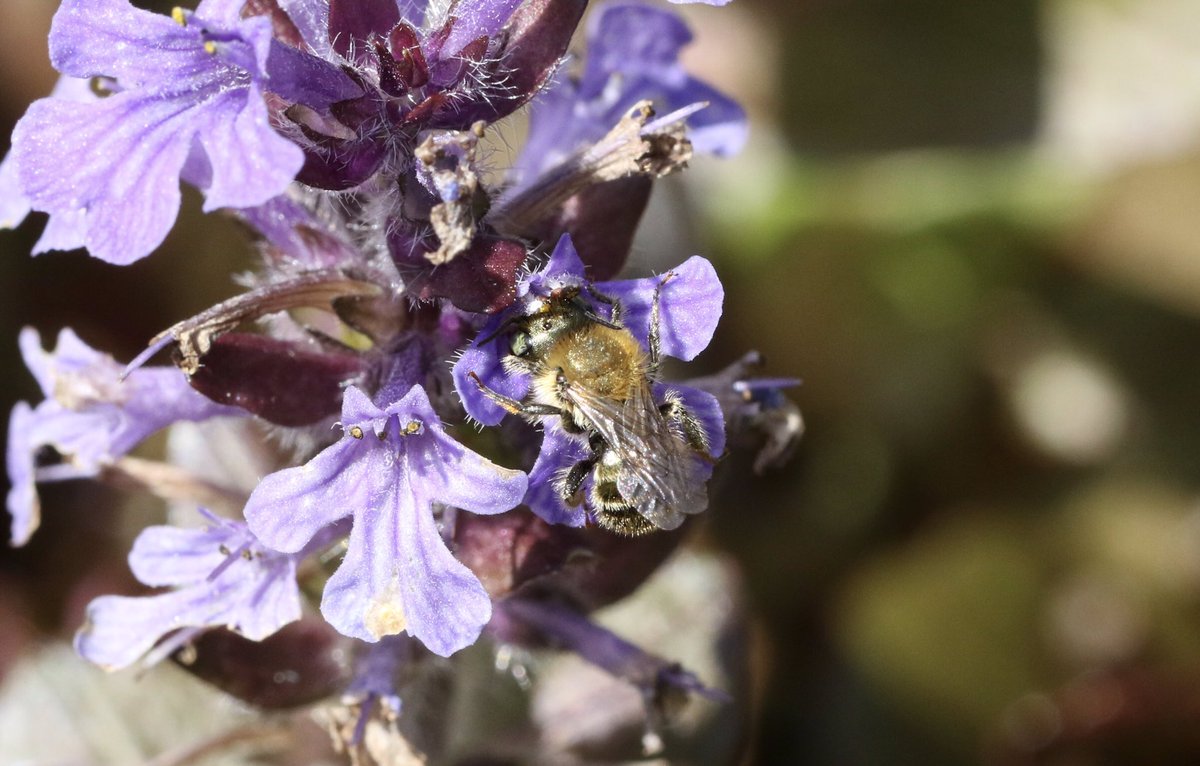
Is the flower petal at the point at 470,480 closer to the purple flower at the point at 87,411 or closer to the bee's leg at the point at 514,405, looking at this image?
the bee's leg at the point at 514,405

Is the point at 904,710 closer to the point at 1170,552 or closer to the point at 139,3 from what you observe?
the point at 1170,552

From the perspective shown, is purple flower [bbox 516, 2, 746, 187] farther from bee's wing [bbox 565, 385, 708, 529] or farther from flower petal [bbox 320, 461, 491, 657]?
flower petal [bbox 320, 461, 491, 657]

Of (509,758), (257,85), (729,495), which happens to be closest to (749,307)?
(729,495)

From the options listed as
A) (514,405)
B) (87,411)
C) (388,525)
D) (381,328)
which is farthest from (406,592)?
(87,411)

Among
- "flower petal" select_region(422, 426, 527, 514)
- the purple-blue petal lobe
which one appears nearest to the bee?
"flower petal" select_region(422, 426, 527, 514)

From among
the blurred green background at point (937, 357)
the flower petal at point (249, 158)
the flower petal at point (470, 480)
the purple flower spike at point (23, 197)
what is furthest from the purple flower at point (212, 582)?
the blurred green background at point (937, 357)

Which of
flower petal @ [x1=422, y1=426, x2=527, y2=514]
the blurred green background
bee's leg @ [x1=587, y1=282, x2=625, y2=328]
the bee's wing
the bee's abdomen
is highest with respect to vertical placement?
bee's leg @ [x1=587, y1=282, x2=625, y2=328]
